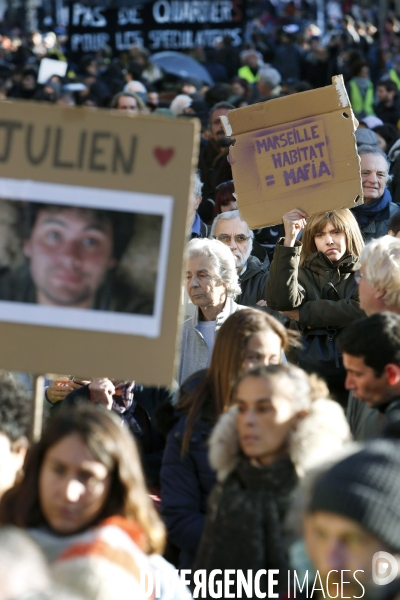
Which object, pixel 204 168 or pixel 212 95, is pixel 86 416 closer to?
pixel 204 168

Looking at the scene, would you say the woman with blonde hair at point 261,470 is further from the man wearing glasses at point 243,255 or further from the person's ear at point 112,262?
the man wearing glasses at point 243,255

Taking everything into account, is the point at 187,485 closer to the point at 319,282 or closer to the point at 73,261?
the point at 73,261

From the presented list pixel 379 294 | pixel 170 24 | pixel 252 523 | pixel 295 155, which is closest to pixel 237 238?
pixel 295 155

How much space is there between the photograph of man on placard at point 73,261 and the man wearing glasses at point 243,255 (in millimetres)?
2707

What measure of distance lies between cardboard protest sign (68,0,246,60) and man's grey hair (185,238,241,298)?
395 inches

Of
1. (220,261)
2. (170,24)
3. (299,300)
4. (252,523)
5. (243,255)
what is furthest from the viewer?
(170,24)

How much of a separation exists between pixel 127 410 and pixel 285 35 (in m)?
11.9

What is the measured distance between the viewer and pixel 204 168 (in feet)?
27.5

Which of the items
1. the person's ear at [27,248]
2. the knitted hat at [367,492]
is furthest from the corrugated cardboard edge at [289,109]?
the knitted hat at [367,492]

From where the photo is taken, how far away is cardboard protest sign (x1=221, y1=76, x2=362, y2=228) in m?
5.16

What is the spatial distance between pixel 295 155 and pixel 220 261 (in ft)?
2.61

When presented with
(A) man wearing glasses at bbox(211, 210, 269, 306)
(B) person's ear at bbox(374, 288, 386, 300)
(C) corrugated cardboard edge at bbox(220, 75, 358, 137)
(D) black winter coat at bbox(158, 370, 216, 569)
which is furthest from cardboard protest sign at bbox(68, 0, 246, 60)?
(D) black winter coat at bbox(158, 370, 216, 569)

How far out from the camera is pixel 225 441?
2959 millimetres

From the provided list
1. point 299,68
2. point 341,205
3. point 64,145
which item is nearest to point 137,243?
point 64,145
